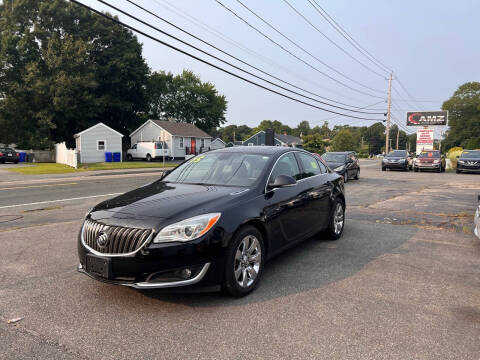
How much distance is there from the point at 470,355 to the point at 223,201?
95.4 inches

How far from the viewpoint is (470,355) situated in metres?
2.67

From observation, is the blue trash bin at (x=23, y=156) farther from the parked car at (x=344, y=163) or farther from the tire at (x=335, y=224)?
the tire at (x=335, y=224)

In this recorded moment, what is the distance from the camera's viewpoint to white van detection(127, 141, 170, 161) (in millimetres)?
39156

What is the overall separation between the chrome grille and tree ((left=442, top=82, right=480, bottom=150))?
99.1 meters

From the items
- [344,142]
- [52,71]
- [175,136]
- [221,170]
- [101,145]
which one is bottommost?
[221,170]

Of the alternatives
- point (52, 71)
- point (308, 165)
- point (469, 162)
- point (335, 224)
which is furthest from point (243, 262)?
point (52, 71)

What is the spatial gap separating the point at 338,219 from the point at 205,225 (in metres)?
3.49

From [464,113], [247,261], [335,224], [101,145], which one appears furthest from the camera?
[464,113]

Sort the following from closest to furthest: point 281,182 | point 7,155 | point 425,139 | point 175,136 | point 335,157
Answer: point 281,182 → point 335,157 → point 7,155 → point 425,139 → point 175,136

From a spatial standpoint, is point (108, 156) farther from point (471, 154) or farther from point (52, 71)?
point (471, 154)

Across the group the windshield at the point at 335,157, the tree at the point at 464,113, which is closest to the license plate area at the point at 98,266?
the windshield at the point at 335,157

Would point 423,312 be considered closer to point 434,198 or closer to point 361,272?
point 361,272

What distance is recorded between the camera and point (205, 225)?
3389 mm

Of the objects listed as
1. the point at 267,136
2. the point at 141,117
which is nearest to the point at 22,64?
the point at 141,117
